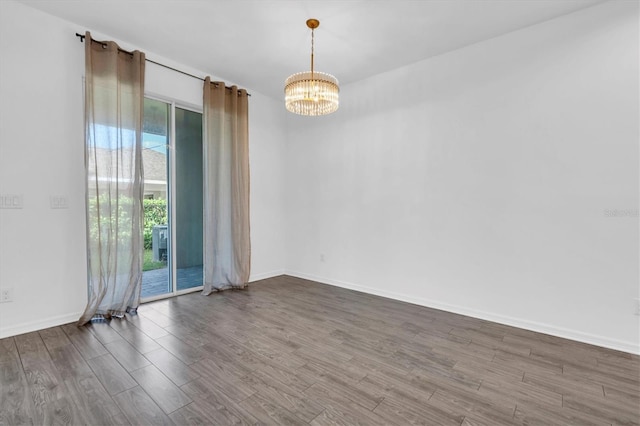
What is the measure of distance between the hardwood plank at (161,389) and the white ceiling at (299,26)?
295cm

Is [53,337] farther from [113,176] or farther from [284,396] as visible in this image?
[284,396]

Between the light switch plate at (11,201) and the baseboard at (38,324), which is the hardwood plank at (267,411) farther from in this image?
the light switch plate at (11,201)

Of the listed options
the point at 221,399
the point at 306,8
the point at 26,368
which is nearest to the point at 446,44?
the point at 306,8

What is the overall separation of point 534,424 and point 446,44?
11.0 ft

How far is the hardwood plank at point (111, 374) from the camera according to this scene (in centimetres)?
187

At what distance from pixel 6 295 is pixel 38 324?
360 millimetres

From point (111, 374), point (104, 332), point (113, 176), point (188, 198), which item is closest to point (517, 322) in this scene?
point (111, 374)

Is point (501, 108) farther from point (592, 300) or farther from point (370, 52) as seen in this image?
point (592, 300)

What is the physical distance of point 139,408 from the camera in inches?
66.0

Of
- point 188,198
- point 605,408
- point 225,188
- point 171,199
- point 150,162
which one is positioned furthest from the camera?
point 225,188

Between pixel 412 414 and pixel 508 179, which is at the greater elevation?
pixel 508 179

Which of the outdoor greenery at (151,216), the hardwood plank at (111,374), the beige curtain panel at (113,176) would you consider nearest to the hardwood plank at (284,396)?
the hardwood plank at (111,374)

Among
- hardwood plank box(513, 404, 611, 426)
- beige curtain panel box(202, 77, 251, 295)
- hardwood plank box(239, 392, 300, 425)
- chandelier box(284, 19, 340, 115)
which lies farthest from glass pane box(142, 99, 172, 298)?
hardwood plank box(513, 404, 611, 426)

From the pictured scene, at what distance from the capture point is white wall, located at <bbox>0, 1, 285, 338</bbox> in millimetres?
2537
